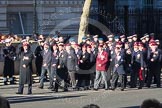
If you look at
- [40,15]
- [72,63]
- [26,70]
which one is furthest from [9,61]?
[40,15]

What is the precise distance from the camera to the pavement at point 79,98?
48.4 feet

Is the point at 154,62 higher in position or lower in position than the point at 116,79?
higher

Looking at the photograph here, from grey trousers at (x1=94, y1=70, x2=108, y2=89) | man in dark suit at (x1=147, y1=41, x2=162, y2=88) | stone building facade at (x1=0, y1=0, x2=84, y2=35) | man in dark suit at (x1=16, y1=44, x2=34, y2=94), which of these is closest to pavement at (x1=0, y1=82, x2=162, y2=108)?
grey trousers at (x1=94, y1=70, x2=108, y2=89)

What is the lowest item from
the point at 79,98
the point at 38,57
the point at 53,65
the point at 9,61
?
the point at 79,98

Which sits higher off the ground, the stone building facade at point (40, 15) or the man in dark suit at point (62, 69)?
the stone building facade at point (40, 15)

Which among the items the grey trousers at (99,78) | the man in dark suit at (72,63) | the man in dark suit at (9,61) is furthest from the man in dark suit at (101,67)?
the man in dark suit at (9,61)

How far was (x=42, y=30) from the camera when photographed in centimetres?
3481

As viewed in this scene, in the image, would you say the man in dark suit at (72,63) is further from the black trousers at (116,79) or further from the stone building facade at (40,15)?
the stone building facade at (40,15)

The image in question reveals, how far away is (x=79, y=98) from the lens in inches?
639

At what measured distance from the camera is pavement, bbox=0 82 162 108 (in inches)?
A: 581

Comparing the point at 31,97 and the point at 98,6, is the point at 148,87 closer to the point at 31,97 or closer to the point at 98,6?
the point at 31,97

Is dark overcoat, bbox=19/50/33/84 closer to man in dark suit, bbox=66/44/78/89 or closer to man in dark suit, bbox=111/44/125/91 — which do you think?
man in dark suit, bbox=66/44/78/89

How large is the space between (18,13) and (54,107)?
22.8m

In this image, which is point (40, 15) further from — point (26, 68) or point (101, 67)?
point (26, 68)
